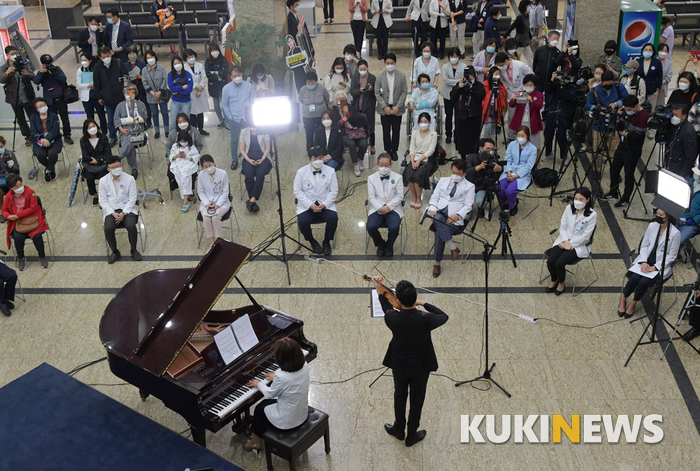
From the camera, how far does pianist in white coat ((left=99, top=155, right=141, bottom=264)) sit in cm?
923

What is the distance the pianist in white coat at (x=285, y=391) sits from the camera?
18.1ft

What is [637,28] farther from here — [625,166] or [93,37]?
[93,37]

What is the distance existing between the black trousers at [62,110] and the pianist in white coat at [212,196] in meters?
3.94

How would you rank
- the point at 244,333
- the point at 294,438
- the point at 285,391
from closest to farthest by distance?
the point at 285,391, the point at 294,438, the point at 244,333

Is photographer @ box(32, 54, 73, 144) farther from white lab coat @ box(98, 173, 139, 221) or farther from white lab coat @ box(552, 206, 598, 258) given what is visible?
white lab coat @ box(552, 206, 598, 258)

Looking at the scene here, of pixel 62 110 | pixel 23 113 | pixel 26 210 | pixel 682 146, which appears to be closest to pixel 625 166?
pixel 682 146

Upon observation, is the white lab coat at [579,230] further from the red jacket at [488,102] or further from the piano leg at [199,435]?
the piano leg at [199,435]

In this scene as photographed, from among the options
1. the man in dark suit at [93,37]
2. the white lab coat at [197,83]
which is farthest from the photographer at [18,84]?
the white lab coat at [197,83]

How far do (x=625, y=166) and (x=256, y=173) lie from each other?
4947mm

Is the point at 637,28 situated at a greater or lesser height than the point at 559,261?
greater

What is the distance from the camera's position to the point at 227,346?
609 cm

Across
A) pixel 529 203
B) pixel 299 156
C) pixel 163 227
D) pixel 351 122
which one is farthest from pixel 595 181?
pixel 163 227

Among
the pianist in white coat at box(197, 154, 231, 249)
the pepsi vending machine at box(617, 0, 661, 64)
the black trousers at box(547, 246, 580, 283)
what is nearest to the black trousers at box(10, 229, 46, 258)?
the pianist in white coat at box(197, 154, 231, 249)

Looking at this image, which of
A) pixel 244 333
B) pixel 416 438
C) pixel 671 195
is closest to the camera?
pixel 244 333
